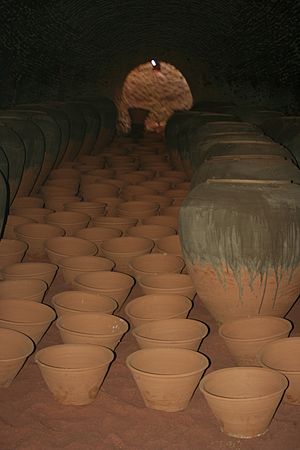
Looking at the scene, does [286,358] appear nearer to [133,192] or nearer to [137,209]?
[137,209]

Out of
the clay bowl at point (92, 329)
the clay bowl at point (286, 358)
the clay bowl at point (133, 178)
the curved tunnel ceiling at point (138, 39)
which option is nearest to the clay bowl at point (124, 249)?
the clay bowl at point (92, 329)

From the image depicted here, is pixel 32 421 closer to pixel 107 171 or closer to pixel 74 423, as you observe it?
pixel 74 423

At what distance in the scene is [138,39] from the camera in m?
10.4

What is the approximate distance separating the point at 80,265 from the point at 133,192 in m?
1.77

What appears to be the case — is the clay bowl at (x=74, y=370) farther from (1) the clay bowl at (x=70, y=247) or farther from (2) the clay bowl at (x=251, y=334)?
(1) the clay bowl at (x=70, y=247)

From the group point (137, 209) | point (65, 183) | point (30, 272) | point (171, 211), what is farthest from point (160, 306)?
point (65, 183)

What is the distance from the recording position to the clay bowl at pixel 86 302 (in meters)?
2.85

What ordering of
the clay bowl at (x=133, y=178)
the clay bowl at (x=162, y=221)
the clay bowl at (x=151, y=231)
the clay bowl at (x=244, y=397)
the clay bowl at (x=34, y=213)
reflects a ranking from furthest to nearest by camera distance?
the clay bowl at (x=133, y=178), the clay bowl at (x=34, y=213), the clay bowl at (x=162, y=221), the clay bowl at (x=151, y=231), the clay bowl at (x=244, y=397)

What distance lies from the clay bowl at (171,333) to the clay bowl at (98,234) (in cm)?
133

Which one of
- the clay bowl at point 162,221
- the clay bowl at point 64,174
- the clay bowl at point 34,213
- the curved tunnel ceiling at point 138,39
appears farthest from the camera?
the curved tunnel ceiling at point 138,39

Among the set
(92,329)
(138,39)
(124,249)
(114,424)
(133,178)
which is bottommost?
(114,424)

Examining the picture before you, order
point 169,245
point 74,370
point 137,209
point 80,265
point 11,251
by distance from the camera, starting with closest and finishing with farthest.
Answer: point 74,370 < point 80,265 < point 11,251 < point 169,245 < point 137,209

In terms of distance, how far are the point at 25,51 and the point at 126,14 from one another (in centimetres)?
181

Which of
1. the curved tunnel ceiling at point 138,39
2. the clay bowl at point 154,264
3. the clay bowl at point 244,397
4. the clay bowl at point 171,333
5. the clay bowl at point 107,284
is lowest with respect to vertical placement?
the clay bowl at point 244,397
